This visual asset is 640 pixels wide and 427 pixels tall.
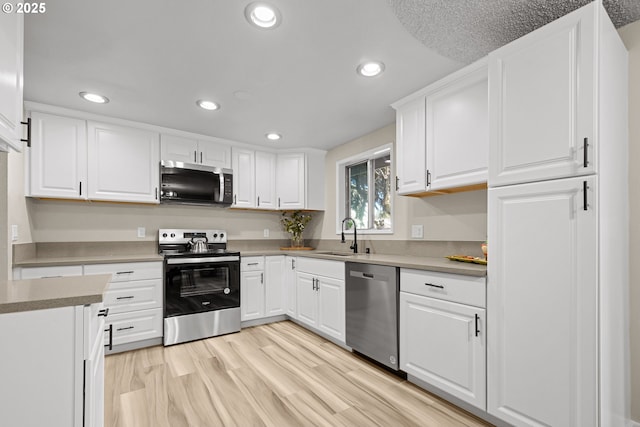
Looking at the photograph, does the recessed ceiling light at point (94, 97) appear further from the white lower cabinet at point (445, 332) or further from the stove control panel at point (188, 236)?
the white lower cabinet at point (445, 332)

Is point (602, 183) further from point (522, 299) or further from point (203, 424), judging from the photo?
point (203, 424)

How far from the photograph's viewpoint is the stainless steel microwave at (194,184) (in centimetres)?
335

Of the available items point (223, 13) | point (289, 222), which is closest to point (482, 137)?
point (223, 13)

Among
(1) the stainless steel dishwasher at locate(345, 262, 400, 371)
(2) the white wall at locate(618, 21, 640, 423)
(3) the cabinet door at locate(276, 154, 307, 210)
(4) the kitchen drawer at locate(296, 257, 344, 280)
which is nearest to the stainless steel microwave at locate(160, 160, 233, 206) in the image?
(3) the cabinet door at locate(276, 154, 307, 210)

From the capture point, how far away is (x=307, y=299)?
11.0 ft

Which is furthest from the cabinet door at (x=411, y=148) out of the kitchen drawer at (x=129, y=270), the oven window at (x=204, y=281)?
the kitchen drawer at (x=129, y=270)

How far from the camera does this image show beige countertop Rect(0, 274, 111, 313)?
98 centimetres

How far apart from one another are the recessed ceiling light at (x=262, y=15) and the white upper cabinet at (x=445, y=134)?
1.29 m

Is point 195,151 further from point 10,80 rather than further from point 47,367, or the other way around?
point 47,367

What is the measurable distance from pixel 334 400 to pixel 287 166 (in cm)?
288

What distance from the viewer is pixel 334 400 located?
6.63 feet

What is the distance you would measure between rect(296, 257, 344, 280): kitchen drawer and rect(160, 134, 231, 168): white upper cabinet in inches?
59.8

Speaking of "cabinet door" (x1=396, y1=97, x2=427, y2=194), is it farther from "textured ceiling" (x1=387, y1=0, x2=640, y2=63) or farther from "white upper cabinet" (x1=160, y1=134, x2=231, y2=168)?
"white upper cabinet" (x1=160, y1=134, x2=231, y2=168)

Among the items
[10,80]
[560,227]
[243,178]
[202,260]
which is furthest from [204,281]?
[560,227]
